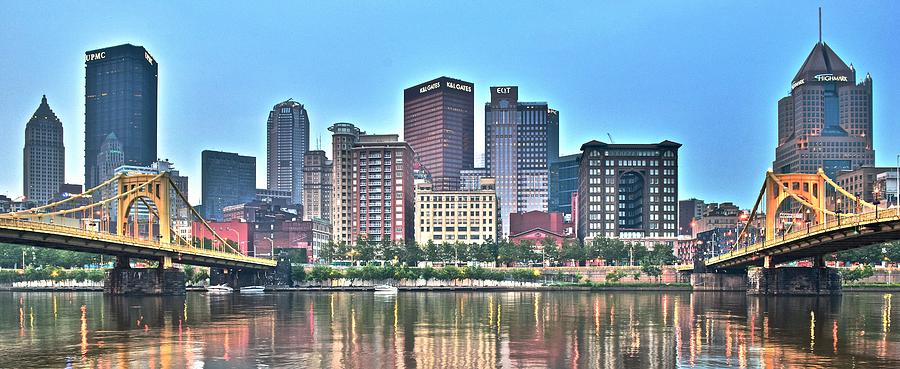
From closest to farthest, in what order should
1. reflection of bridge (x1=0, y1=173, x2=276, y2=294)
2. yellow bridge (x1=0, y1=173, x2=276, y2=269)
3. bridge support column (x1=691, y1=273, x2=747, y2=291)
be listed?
yellow bridge (x1=0, y1=173, x2=276, y2=269)
reflection of bridge (x1=0, y1=173, x2=276, y2=294)
bridge support column (x1=691, y1=273, x2=747, y2=291)

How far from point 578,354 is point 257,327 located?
31664 mm

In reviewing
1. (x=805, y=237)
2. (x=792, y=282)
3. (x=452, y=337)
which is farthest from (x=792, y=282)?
(x=452, y=337)

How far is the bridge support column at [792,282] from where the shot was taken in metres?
140

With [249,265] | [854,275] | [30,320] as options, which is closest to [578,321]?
[30,320]

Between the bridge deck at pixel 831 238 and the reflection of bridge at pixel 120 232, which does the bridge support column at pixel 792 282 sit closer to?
the bridge deck at pixel 831 238

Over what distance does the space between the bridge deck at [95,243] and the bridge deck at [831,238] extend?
80626mm

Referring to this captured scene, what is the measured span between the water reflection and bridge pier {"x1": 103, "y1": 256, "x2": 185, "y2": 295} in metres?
29.6

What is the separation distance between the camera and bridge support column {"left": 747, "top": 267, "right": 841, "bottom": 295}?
14038 cm

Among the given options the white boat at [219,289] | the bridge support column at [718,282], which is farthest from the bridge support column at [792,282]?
the white boat at [219,289]

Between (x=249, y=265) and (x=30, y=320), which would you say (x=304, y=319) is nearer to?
(x=30, y=320)

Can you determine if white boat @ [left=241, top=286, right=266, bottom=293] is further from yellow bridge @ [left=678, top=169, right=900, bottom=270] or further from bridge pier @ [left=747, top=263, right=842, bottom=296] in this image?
bridge pier @ [left=747, top=263, right=842, bottom=296]

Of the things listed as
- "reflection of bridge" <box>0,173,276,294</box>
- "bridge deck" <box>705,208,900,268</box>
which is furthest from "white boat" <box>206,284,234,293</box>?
"bridge deck" <box>705,208,900,268</box>

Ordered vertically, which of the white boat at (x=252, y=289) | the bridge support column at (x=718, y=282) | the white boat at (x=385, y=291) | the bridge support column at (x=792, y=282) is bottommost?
the white boat at (x=385, y=291)

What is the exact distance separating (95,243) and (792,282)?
3657 inches
